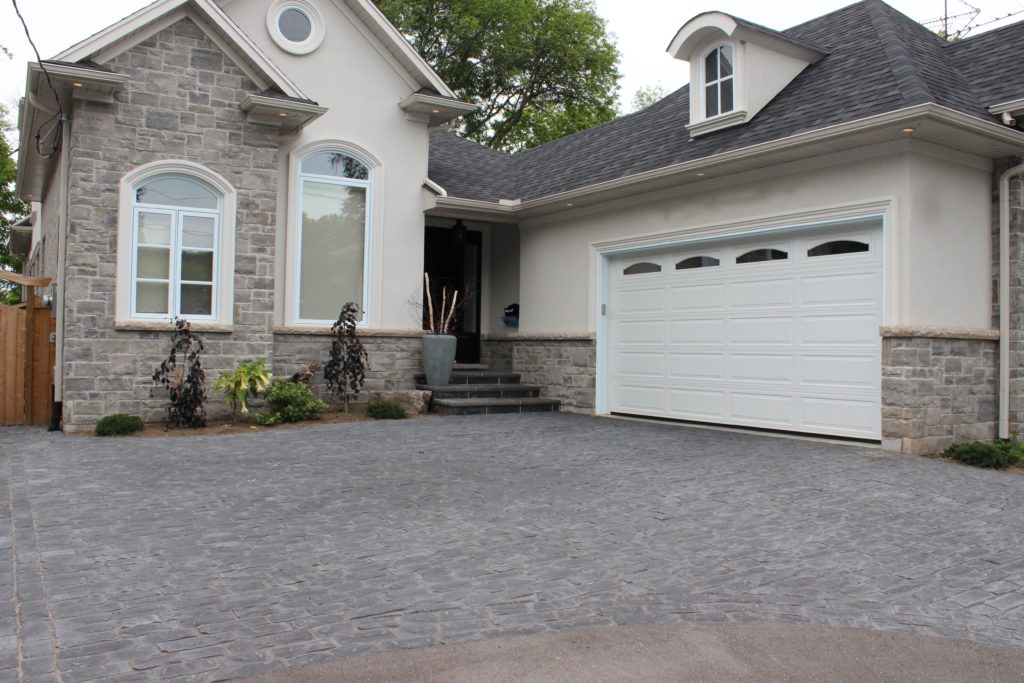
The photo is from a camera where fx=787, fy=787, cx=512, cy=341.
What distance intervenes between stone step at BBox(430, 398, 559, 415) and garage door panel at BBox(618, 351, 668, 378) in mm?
1362

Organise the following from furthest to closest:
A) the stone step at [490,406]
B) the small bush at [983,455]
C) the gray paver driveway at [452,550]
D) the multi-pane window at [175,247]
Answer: the stone step at [490,406] → the multi-pane window at [175,247] → the small bush at [983,455] → the gray paver driveway at [452,550]

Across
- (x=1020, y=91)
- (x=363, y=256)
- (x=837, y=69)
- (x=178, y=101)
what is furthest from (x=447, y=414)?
Result: (x=1020, y=91)

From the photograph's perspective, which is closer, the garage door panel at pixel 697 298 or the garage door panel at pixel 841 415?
the garage door panel at pixel 841 415

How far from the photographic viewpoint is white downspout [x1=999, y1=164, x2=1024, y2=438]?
8.94 metres

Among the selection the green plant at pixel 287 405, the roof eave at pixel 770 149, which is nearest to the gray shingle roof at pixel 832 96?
the roof eave at pixel 770 149

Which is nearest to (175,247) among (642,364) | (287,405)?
(287,405)

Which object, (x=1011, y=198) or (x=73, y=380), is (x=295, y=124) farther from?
(x=1011, y=198)

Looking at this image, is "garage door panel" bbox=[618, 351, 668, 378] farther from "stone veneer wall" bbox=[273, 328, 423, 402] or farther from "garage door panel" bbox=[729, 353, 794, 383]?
"stone veneer wall" bbox=[273, 328, 423, 402]

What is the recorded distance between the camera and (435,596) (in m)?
3.88

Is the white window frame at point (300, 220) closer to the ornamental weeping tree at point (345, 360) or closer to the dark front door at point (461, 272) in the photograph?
the ornamental weeping tree at point (345, 360)

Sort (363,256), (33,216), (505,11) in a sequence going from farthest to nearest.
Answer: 1. (505,11)
2. (33,216)
3. (363,256)

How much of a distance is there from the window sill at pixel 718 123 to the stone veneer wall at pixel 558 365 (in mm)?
3423

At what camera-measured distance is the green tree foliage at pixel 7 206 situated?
32.0 meters

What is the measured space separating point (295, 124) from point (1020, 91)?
8.96 meters
